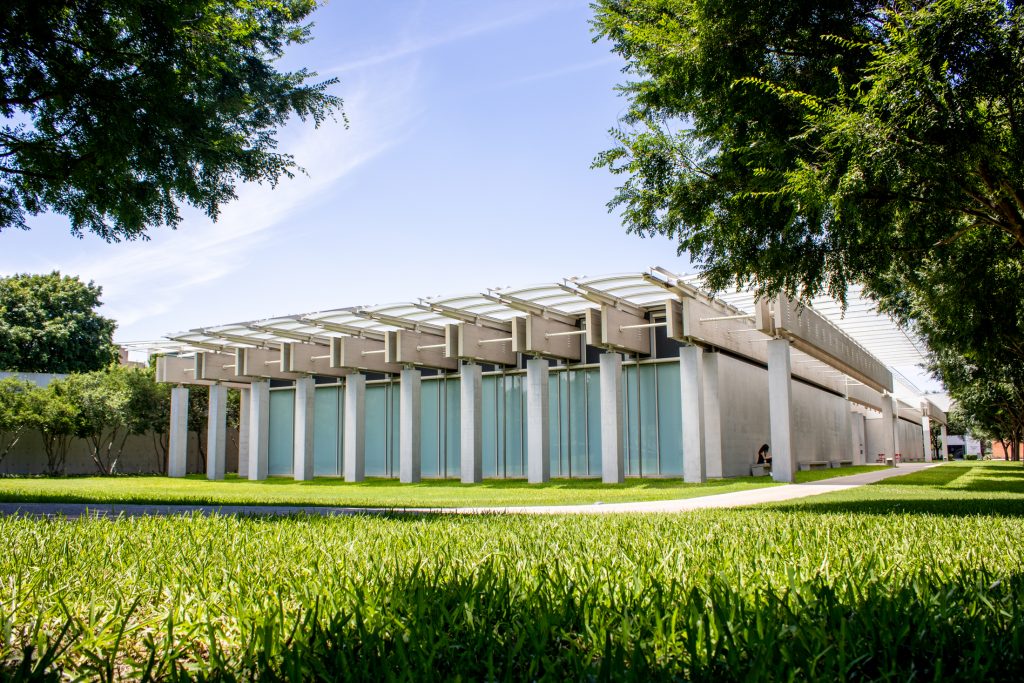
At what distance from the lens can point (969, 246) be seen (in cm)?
1257

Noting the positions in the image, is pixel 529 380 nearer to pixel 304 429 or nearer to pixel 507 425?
pixel 507 425

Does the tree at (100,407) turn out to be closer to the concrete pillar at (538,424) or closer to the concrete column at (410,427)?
the concrete column at (410,427)

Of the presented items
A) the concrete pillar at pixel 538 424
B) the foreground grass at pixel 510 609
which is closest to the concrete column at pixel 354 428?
the concrete pillar at pixel 538 424

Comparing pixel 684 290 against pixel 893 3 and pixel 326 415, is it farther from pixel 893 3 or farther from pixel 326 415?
pixel 326 415

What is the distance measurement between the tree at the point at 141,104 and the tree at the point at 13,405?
3077cm

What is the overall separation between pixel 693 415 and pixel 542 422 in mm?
5307

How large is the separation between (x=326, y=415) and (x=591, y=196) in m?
28.1

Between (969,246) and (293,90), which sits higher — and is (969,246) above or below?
below

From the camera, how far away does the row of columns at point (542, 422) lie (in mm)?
25359

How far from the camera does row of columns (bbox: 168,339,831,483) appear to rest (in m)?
25.4

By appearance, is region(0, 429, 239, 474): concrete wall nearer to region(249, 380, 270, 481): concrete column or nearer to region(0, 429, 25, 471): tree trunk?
region(0, 429, 25, 471): tree trunk

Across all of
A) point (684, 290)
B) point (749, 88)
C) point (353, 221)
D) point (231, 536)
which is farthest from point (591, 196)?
point (684, 290)

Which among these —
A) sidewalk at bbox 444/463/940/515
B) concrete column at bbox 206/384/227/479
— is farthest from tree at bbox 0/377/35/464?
sidewalk at bbox 444/463/940/515

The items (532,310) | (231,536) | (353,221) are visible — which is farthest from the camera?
(532,310)
